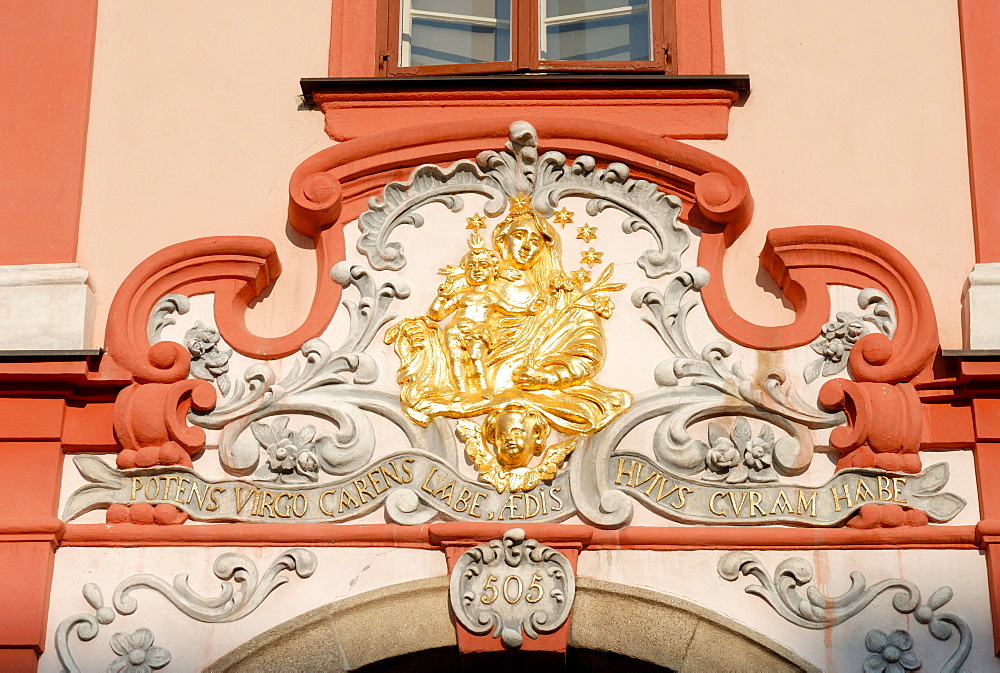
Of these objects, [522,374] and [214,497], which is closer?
[214,497]

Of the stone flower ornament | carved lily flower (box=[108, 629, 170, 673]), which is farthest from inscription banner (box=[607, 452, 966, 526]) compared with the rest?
carved lily flower (box=[108, 629, 170, 673])

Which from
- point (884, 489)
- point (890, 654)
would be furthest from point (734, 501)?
point (890, 654)

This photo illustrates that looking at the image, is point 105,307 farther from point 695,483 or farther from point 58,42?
point 695,483

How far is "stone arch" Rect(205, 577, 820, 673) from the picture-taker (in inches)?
261

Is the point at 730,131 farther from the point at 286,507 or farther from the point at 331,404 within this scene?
the point at 286,507

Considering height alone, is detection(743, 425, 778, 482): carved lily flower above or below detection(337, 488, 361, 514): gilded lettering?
above

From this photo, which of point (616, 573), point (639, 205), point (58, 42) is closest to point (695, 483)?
point (616, 573)

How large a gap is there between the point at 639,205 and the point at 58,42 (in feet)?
7.82

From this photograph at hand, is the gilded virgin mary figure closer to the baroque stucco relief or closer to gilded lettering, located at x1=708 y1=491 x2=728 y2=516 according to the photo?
the baroque stucco relief

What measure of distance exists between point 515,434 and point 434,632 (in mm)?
743

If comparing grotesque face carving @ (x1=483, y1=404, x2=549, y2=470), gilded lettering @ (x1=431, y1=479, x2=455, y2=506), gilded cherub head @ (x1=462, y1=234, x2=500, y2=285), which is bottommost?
gilded lettering @ (x1=431, y1=479, x2=455, y2=506)

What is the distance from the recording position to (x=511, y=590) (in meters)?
6.69

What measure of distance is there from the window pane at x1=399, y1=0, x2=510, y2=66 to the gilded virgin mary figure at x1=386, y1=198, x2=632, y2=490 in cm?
87

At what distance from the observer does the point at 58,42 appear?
7.71 meters
